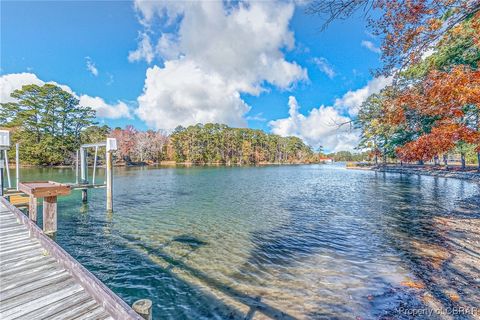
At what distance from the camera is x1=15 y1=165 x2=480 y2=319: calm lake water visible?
3621 millimetres

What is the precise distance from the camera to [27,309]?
2.15 m

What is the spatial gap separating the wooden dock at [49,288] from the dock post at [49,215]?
116 inches

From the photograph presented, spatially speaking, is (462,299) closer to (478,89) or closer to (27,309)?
(478,89)

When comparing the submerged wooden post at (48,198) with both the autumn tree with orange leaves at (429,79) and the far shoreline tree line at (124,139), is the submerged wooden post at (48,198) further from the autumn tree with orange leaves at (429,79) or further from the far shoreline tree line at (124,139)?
the far shoreline tree line at (124,139)

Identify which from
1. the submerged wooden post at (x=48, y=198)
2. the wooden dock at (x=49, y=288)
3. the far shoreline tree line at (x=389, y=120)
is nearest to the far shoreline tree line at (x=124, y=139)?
the far shoreline tree line at (x=389, y=120)

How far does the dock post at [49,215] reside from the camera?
6.35 metres

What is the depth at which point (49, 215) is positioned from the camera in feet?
21.4

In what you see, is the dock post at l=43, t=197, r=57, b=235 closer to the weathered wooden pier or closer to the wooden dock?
the weathered wooden pier

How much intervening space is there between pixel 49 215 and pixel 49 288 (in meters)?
5.49

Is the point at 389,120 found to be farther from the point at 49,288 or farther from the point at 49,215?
the point at 49,215

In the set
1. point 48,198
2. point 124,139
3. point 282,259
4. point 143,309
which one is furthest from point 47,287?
point 124,139

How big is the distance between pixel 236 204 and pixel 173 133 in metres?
64.4

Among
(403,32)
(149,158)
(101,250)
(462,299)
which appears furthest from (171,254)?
(149,158)

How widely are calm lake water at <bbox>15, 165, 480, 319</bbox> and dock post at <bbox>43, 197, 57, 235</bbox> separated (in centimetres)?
50
